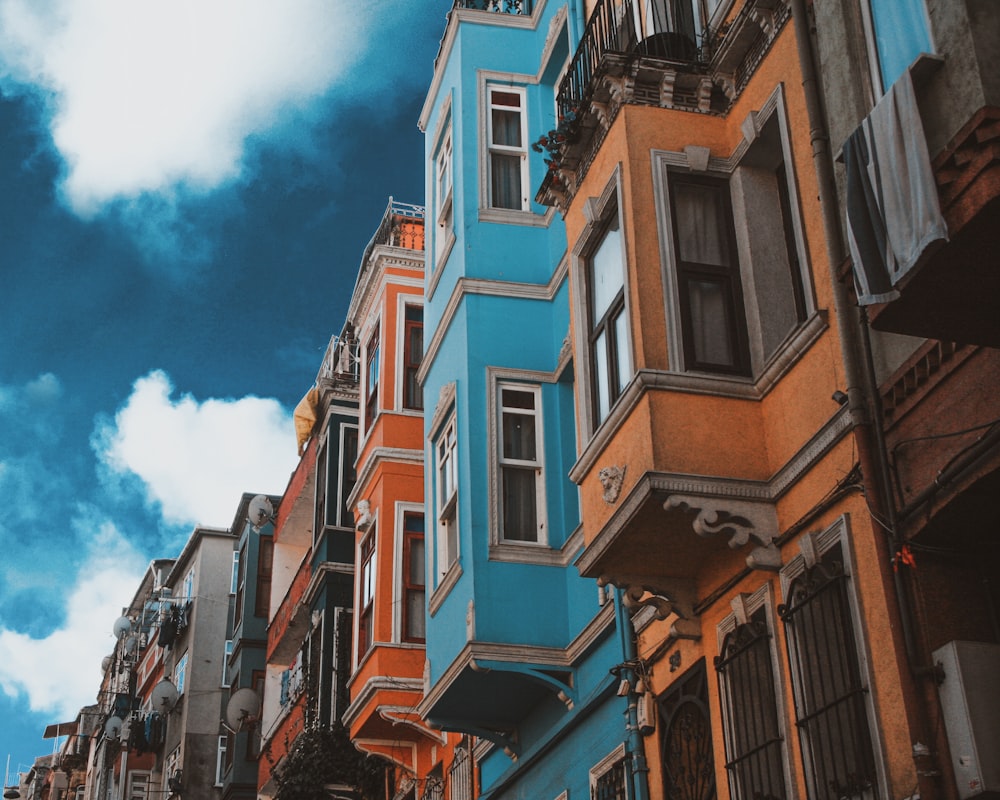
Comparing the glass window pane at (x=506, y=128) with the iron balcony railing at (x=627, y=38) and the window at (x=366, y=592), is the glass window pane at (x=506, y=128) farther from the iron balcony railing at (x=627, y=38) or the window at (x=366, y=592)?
the window at (x=366, y=592)

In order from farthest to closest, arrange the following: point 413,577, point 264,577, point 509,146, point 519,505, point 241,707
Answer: point 264,577 → point 241,707 → point 413,577 → point 509,146 → point 519,505

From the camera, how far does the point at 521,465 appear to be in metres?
16.9

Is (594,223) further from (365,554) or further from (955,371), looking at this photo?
(365,554)

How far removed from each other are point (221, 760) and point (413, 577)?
21738 millimetres

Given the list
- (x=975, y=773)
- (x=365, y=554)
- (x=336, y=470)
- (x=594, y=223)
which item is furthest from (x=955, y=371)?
(x=336, y=470)

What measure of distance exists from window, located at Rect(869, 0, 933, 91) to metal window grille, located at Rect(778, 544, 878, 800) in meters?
3.26

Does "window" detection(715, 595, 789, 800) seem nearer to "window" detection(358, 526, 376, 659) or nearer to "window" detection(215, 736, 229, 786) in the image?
"window" detection(358, 526, 376, 659)

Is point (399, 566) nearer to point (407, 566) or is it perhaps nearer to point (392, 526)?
point (407, 566)

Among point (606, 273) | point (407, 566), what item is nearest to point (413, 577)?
point (407, 566)

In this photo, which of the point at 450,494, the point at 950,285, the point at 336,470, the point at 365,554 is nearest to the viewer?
the point at 950,285

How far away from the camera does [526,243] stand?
61.5ft

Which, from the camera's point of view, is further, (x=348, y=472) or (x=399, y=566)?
(x=348, y=472)

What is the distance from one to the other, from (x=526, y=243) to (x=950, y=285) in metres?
11.0

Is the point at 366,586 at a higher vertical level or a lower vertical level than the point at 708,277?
higher
